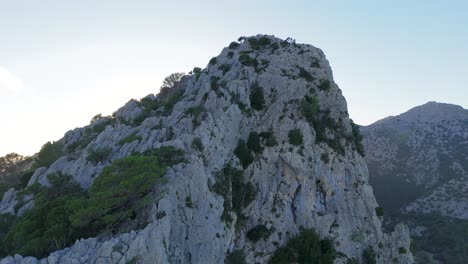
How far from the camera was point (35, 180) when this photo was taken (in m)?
62.3

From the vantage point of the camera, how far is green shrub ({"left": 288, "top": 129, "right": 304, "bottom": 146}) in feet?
208

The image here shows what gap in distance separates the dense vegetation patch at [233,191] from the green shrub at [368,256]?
20.5 m

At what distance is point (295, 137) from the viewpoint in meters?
63.7

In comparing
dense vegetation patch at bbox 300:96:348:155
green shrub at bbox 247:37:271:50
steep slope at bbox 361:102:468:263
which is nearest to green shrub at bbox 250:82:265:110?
dense vegetation patch at bbox 300:96:348:155

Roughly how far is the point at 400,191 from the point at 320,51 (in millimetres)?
89497

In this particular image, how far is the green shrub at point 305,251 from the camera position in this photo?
5441 cm

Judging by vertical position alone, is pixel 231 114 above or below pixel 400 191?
above

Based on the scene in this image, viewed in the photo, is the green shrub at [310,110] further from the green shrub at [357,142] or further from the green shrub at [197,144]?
the green shrub at [197,144]

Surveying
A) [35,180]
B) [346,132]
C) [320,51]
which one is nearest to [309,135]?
[346,132]

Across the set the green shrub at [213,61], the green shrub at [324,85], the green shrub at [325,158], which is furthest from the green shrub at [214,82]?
the green shrub at [325,158]

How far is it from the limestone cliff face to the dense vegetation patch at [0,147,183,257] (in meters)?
2.45

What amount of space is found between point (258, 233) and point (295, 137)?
17034mm

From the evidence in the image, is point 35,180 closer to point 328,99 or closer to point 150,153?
point 150,153

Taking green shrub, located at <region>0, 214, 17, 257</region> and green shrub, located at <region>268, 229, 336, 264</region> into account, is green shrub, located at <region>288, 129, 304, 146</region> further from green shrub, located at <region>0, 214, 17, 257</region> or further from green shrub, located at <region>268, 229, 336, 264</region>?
green shrub, located at <region>0, 214, 17, 257</region>
